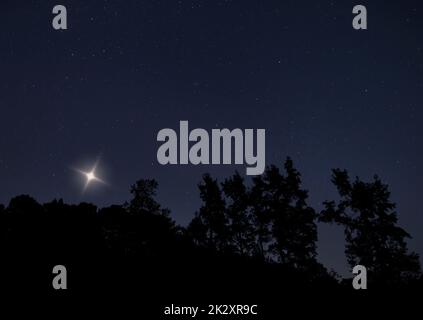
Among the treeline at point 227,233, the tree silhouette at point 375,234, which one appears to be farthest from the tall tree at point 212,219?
the tree silhouette at point 375,234

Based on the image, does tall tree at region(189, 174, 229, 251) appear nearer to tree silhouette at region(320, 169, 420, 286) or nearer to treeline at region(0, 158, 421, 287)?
treeline at region(0, 158, 421, 287)

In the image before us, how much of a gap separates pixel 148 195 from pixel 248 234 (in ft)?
47.6

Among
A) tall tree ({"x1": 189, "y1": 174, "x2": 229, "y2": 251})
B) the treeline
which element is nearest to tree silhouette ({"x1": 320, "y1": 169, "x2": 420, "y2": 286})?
the treeline

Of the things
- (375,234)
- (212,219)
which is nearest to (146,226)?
(212,219)

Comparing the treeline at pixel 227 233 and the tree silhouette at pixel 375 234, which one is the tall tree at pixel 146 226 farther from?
the tree silhouette at pixel 375 234

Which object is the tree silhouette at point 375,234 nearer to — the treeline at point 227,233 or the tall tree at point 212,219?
the treeline at point 227,233

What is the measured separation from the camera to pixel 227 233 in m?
44.8

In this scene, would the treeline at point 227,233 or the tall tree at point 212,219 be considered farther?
the tall tree at point 212,219

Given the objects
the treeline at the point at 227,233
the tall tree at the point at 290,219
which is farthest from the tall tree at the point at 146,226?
the tall tree at the point at 290,219

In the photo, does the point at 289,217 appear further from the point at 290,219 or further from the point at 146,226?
the point at 146,226

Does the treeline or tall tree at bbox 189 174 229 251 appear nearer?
the treeline

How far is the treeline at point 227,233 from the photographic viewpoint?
93.9 ft

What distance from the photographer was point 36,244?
28078mm

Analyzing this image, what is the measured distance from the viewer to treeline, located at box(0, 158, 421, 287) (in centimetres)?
2862
